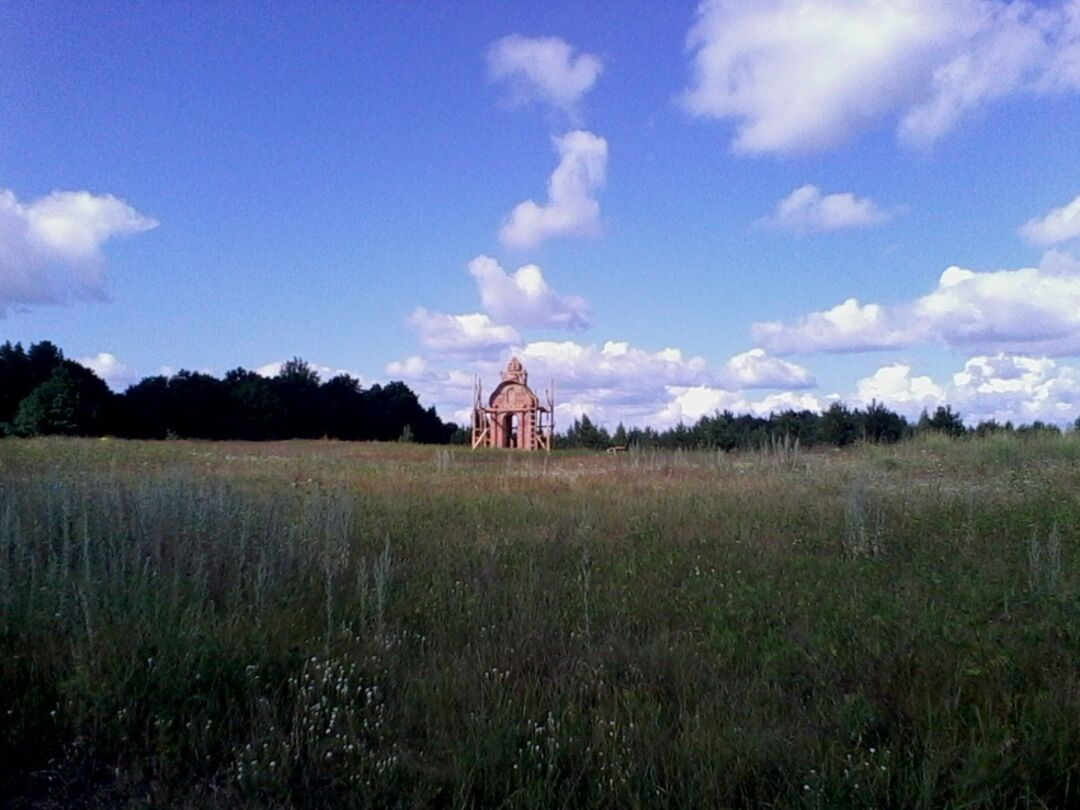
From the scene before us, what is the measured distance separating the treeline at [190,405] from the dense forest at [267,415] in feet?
0.16

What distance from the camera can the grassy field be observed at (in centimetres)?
344

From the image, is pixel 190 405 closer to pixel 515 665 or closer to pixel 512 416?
pixel 512 416

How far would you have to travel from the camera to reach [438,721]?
384 cm

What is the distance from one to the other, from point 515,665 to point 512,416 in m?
35.6

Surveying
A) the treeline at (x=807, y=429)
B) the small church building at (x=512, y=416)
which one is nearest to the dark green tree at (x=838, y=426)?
the treeline at (x=807, y=429)

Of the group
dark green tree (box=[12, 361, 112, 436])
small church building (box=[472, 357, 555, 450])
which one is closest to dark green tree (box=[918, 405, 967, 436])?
small church building (box=[472, 357, 555, 450])

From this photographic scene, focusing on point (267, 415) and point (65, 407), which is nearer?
point (65, 407)

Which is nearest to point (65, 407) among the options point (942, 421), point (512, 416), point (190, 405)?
point (190, 405)

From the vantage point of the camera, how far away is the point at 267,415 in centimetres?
4059

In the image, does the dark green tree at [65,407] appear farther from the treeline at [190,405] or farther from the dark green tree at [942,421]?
the dark green tree at [942,421]

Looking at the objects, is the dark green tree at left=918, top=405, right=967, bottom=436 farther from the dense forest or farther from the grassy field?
the grassy field

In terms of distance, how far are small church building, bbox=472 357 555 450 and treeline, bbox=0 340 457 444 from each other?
3.52 m

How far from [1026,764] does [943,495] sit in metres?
8.14

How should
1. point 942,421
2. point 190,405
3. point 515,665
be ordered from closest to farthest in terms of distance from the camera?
point 515,665 < point 942,421 < point 190,405
